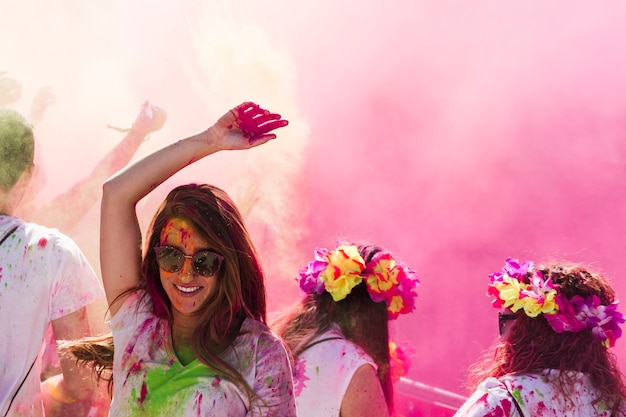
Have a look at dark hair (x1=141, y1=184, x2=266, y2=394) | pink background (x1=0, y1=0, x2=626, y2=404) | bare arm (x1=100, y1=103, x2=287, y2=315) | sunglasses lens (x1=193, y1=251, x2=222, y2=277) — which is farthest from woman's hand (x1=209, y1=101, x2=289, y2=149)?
pink background (x1=0, y1=0, x2=626, y2=404)

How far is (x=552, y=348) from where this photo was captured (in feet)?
8.52

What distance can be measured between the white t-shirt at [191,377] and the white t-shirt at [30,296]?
0.45 meters

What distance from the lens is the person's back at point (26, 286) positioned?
2391 millimetres

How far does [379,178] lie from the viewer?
21.7 feet

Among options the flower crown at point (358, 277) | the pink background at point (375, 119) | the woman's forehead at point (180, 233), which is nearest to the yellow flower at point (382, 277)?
the flower crown at point (358, 277)

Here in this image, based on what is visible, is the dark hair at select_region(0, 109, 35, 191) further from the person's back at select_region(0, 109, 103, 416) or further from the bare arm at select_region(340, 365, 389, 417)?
the bare arm at select_region(340, 365, 389, 417)

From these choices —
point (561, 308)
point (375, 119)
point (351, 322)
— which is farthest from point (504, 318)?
point (375, 119)

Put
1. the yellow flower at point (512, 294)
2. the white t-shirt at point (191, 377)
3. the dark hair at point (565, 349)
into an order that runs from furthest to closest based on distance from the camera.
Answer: the yellow flower at point (512, 294)
the dark hair at point (565, 349)
the white t-shirt at point (191, 377)

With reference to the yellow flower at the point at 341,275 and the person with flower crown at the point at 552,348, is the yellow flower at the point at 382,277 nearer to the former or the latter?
the yellow flower at the point at 341,275

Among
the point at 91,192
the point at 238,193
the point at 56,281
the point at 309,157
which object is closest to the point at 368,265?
the point at 56,281

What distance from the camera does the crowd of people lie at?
198 centimetres

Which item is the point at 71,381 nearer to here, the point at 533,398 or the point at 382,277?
the point at 382,277

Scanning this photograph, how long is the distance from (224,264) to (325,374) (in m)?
0.80

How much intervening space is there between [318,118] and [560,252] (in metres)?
2.03
